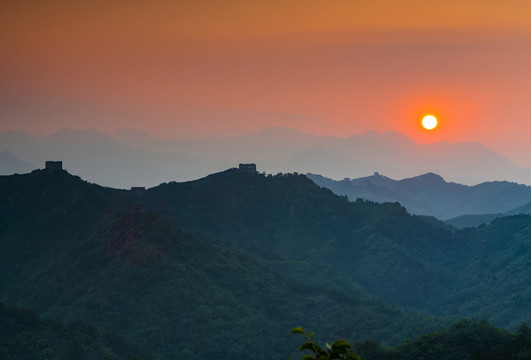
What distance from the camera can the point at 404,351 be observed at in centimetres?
8606

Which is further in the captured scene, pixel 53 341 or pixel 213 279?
pixel 213 279

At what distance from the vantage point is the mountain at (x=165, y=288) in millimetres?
119000

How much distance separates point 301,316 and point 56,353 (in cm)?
5139

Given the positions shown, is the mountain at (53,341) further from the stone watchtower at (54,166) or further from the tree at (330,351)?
the stone watchtower at (54,166)

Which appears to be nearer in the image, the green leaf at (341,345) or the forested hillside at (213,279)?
the green leaf at (341,345)

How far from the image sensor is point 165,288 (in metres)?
130

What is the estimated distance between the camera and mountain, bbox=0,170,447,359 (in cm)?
11900

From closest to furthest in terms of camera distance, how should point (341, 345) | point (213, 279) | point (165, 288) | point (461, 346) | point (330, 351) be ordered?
point (341, 345), point (330, 351), point (461, 346), point (165, 288), point (213, 279)

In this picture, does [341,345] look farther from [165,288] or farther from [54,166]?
[54,166]

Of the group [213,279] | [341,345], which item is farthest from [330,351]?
[213,279]

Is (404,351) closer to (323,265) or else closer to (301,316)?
(301,316)

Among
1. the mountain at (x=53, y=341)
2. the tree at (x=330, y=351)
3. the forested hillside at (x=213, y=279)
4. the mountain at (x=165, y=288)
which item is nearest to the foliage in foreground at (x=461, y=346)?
the forested hillside at (x=213, y=279)

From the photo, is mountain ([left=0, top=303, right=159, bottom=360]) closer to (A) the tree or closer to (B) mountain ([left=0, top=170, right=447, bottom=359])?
(B) mountain ([left=0, top=170, right=447, bottom=359])

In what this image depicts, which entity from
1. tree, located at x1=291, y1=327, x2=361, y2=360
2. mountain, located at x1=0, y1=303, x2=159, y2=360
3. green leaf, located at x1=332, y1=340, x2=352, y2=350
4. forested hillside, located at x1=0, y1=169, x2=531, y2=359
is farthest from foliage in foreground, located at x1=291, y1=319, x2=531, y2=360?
green leaf, located at x1=332, y1=340, x2=352, y2=350
